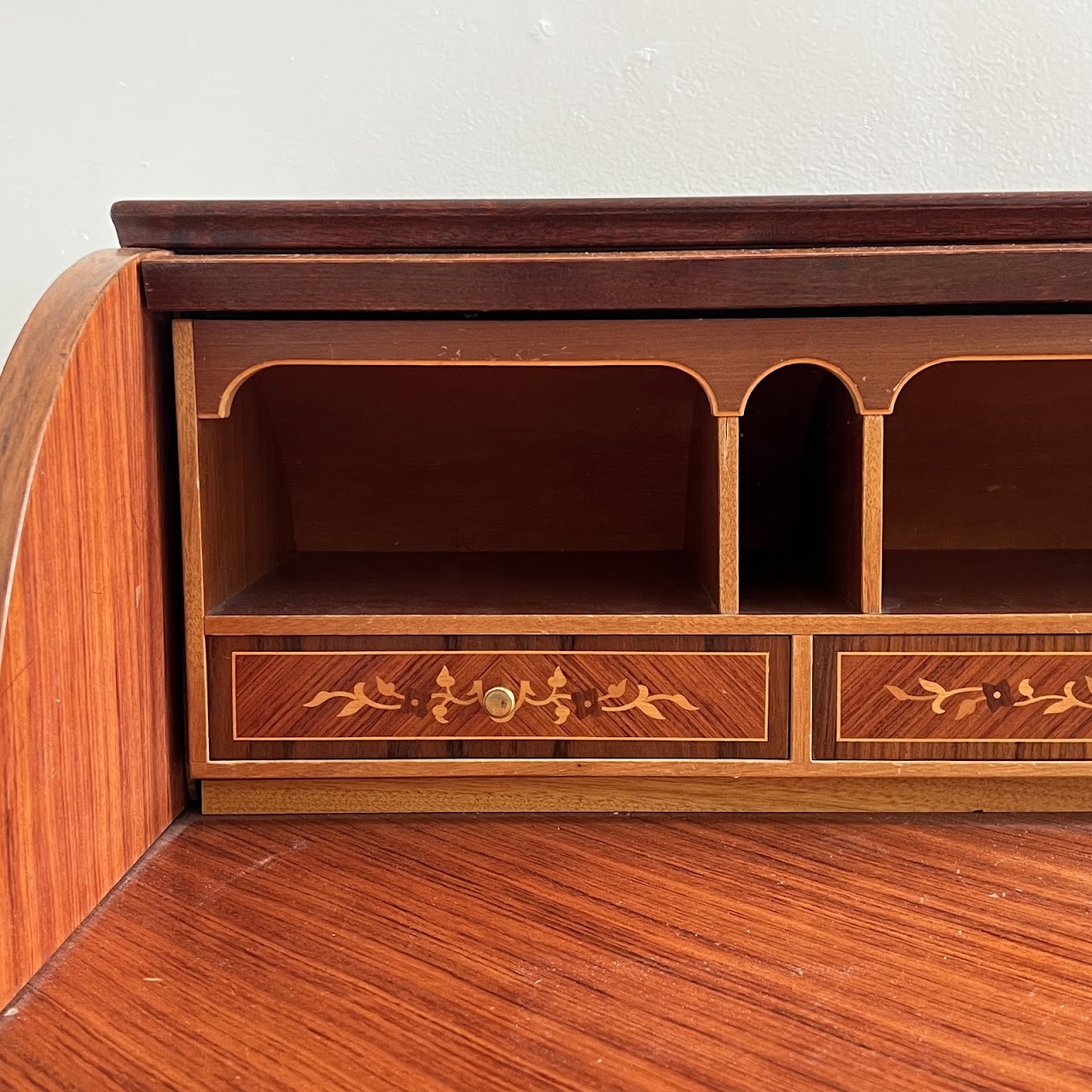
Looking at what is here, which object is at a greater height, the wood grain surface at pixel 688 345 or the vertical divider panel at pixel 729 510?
the wood grain surface at pixel 688 345

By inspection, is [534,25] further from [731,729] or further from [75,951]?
[75,951]

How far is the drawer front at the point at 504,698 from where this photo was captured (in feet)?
2.81

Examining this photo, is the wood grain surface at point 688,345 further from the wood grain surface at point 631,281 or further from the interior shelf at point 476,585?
the interior shelf at point 476,585

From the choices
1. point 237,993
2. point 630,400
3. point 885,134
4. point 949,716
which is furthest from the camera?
point 885,134

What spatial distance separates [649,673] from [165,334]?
1.57ft

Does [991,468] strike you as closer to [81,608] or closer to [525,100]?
[525,100]

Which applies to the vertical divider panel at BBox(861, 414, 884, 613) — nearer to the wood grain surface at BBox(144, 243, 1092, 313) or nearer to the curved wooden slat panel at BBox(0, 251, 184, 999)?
the wood grain surface at BBox(144, 243, 1092, 313)

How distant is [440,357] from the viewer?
83cm

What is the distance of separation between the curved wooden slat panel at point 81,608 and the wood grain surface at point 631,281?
2.6 inches

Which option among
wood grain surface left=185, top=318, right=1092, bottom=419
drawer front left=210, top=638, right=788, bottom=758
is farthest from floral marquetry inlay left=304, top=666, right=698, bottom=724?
wood grain surface left=185, top=318, right=1092, bottom=419

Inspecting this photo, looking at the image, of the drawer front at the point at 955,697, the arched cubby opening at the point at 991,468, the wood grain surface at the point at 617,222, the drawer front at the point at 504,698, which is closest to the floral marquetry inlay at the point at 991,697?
the drawer front at the point at 955,697

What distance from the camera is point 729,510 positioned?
84cm

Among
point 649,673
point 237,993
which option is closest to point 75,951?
point 237,993

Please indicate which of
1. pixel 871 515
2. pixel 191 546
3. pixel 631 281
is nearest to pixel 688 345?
pixel 631 281
